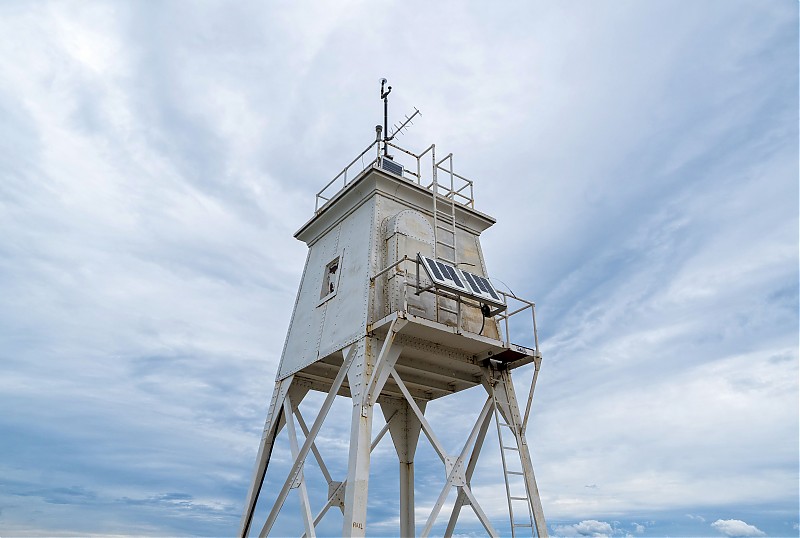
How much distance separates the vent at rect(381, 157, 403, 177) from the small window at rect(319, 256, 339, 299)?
3.27m

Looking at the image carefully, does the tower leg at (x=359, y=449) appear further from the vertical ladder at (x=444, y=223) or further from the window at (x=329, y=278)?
the vertical ladder at (x=444, y=223)

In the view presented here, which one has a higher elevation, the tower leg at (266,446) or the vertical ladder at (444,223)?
the vertical ladder at (444,223)

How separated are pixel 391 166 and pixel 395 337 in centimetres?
630

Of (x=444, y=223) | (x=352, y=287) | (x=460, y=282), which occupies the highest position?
(x=444, y=223)

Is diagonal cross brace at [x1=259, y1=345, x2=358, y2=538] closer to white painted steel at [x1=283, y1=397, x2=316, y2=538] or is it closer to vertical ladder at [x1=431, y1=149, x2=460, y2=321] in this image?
white painted steel at [x1=283, y1=397, x2=316, y2=538]

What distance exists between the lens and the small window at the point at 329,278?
17547 millimetres

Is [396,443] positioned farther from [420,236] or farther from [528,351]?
[420,236]

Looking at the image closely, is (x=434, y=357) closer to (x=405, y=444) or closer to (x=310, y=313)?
(x=405, y=444)

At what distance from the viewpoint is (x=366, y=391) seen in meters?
13.6

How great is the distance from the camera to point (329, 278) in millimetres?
18094

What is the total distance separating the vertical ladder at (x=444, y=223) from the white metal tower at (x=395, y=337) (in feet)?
0.13

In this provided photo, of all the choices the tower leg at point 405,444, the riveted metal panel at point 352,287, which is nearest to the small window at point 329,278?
the riveted metal panel at point 352,287

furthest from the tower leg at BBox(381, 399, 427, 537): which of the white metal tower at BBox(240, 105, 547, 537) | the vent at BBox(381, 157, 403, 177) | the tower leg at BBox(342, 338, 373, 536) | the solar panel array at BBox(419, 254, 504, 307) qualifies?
the vent at BBox(381, 157, 403, 177)

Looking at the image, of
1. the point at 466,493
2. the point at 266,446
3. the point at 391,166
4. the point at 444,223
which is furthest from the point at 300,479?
the point at 391,166
